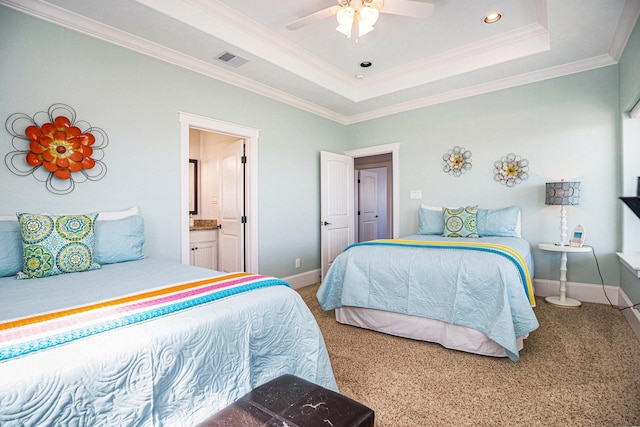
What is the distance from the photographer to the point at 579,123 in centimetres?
347

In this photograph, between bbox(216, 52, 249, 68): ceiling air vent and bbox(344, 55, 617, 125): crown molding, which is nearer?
bbox(216, 52, 249, 68): ceiling air vent

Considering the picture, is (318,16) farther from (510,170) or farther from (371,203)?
(371,203)

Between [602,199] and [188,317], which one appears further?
[602,199]

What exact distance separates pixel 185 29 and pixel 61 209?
1762 millimetres

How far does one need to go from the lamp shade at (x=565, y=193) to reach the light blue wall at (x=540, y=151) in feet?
0.93

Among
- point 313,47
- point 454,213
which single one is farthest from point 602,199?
point 313,47

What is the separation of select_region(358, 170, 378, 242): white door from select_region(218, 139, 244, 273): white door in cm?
335

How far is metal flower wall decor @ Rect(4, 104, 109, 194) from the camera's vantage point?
2231 mm

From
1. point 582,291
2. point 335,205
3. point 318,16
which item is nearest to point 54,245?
point 318,16

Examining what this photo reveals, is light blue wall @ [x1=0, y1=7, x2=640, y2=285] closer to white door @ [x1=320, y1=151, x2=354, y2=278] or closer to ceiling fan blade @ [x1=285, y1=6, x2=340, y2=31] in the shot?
white door @ [x1=320, y1=151, x2=354, y2=278]

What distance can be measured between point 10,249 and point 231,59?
2419 millimetres

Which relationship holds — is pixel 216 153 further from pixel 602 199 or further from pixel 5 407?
pixel 602 199

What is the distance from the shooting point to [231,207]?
4.11 m

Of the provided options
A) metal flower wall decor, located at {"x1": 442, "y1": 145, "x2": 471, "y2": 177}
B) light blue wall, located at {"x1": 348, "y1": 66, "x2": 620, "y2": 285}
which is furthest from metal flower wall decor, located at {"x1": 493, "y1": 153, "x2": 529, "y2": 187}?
metal flower wall decor, located at {"x1": 442, "y1": 145, "x2": 471, "y2": 177}
